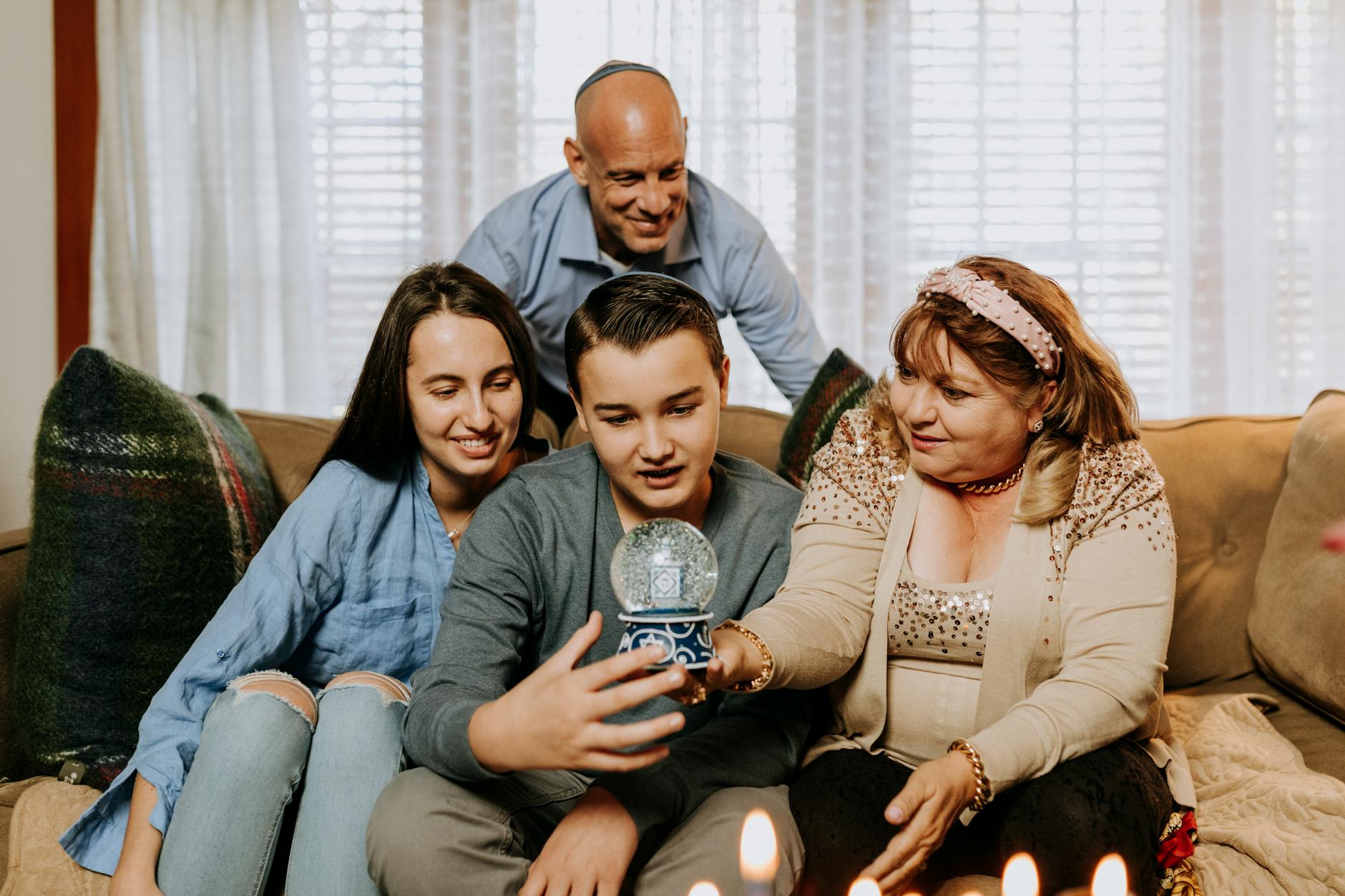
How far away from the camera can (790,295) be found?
2750 millimetres

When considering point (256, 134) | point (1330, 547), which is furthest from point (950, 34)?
point (1330, 547)

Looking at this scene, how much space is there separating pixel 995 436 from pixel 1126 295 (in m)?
2.45

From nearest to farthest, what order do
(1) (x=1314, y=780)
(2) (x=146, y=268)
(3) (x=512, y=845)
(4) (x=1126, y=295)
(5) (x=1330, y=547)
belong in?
(5) (x=1330, y=547)
(3) (x=512, y=845)
(1) (x=1314, y=780)
(2) (x=146, y=268)
(4) (x=1126, y=295)

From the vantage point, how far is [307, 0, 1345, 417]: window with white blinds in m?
3.55

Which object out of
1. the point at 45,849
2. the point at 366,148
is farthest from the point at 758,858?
the point at 366,148

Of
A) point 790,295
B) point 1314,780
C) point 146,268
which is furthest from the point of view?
point 146,268

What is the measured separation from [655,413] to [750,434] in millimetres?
1007

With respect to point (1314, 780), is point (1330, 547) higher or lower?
higher

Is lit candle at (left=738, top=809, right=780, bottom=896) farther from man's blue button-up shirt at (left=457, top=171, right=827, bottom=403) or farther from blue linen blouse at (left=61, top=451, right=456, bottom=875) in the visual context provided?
man's blue button-up shirt at (left=457, top=171, right=827, bottom=403)

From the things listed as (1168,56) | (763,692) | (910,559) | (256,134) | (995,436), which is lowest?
(763,692)

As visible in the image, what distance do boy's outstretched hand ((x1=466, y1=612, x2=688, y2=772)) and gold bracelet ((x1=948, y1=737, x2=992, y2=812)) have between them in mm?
387

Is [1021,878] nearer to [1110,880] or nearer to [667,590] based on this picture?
[1110,880]

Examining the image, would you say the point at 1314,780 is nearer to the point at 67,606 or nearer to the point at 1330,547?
the point at 1330,547

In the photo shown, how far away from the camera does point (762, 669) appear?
1.38 metres
